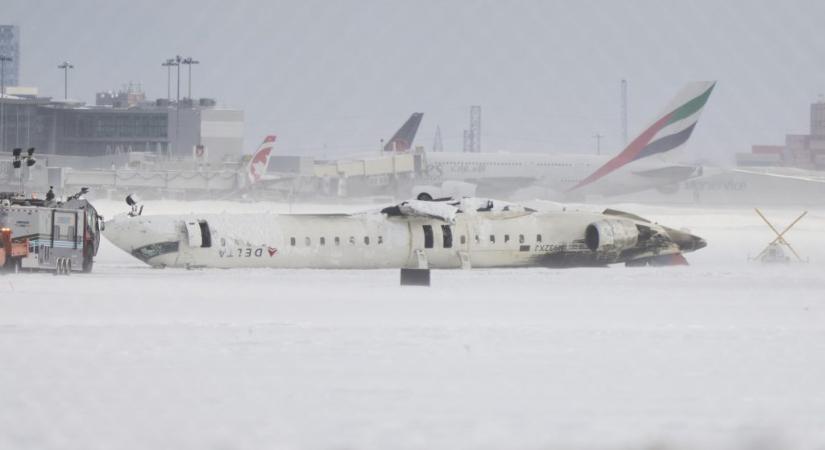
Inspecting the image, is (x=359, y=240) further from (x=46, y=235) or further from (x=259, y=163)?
(x=259, y=163)

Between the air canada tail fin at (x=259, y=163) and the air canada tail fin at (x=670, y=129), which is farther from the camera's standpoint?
the air canada tail fin at (x=259, y=163)

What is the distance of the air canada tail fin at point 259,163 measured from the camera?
8625cm

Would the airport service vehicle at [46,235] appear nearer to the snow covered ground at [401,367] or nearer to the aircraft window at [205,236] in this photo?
the snow covered ground at [401,367]

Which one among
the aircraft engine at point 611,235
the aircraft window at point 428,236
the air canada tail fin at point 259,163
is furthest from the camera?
the air canada tail fin at point 259,163

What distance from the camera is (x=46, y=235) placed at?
32.4m

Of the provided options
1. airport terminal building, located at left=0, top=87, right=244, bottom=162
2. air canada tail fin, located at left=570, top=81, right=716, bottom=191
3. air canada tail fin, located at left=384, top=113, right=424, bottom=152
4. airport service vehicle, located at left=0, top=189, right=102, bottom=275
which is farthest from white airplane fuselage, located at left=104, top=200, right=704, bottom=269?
airport terminal building, located at left=0, top=87, right=244, bottom=162

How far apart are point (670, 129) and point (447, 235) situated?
156ft

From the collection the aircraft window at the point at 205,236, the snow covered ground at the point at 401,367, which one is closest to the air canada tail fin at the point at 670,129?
the aircraft window at the point at 205,236

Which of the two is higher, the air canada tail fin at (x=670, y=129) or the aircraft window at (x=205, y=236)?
the air canada tail fin at (x=670, y=129)

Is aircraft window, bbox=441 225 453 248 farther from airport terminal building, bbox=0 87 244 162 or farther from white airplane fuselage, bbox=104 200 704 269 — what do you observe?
airport terminal building, bbox=0 87 244 162

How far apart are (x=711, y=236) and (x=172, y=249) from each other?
26.4 metres

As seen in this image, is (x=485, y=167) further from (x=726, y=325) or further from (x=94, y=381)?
(x=94, y=381)

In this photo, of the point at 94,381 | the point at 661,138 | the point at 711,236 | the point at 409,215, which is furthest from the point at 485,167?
the point at 94,381

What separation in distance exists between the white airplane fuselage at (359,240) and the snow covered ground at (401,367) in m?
4.85
